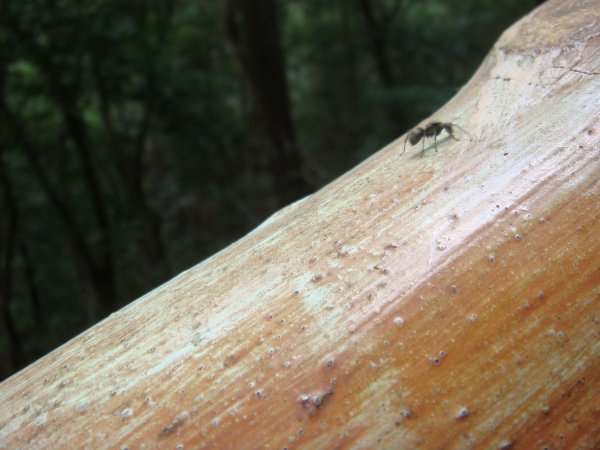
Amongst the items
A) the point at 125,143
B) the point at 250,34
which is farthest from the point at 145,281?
the point at 250,34

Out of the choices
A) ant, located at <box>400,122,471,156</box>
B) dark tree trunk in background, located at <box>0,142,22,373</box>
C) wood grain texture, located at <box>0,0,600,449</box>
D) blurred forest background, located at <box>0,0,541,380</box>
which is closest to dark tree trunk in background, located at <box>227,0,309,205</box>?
blurred forest background, located at <box>0,0,541,380</box>

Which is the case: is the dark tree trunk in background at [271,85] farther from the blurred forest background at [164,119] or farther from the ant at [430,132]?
the ant at [430,132]

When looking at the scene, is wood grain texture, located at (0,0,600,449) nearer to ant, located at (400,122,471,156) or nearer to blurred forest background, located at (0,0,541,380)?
ant, located at (400,122,471,156)

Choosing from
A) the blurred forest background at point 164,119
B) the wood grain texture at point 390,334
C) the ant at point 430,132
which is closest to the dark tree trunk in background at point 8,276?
the blurred forest background at point 164,119

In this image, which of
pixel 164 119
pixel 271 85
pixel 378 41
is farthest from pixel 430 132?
pixel 378 41

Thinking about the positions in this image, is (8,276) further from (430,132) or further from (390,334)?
(390,334)

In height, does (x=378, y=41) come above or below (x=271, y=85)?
below
